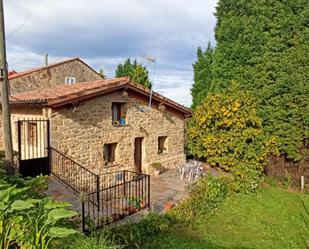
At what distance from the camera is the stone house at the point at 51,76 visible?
21.3 metres

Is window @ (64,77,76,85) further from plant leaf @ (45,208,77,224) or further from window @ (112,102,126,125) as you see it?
plant leaf @ (45,208,77,224)

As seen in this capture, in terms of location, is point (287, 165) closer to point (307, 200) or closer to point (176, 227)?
point (307, 200)

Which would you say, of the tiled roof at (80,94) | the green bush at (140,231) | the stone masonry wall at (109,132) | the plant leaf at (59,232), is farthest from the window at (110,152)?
the plant leaf at (59,232)

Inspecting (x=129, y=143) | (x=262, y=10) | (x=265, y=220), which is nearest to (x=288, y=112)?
(x=262, y=10)

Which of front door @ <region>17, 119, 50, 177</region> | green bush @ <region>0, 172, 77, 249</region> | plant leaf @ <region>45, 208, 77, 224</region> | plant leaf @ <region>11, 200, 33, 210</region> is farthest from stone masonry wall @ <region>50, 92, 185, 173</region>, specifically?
plant leaf @ <region>45, 208, 77, 224</region>

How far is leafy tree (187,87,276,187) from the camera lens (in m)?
14.5

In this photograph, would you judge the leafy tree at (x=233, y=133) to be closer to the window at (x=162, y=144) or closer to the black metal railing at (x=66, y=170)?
the window at (x=162, y=144)

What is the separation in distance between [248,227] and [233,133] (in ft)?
20.2

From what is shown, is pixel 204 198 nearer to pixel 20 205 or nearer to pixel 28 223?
pixel 28 223

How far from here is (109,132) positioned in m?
13.5

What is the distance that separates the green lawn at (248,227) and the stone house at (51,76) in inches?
657

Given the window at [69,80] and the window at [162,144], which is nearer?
the window at [162,144]

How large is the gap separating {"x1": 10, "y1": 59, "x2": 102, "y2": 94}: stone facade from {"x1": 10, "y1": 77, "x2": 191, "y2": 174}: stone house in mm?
7390

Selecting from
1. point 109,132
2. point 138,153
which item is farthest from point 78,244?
point 138,153
